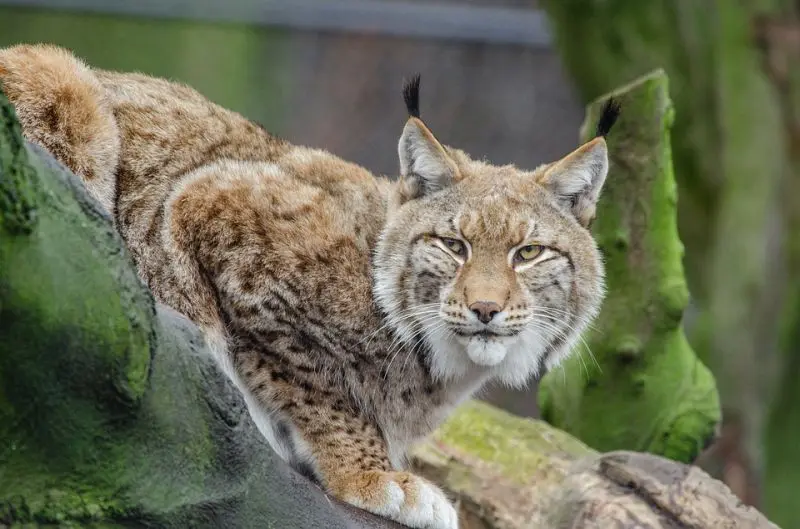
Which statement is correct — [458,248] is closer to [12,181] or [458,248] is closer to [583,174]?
[583,174]

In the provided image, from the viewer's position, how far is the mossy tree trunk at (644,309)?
525 cm

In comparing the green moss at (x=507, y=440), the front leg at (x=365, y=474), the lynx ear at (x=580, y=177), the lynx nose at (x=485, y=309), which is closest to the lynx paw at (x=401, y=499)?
the front leg at (x=365, y=474)

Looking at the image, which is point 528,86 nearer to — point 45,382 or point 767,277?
point 767,277

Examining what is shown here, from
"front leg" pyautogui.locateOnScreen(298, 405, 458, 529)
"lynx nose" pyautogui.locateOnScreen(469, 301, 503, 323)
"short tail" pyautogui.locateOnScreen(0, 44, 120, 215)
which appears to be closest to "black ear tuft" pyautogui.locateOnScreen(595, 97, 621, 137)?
"lynx nose" pyautogui.locateOnScreen(469, 301, 503, 323)

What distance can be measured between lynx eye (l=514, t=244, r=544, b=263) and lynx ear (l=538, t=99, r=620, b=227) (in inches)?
11.3

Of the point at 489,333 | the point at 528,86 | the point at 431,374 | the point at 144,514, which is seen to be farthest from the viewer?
the point at 528,86

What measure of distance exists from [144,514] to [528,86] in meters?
8.76

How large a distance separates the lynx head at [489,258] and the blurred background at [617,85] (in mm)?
3636

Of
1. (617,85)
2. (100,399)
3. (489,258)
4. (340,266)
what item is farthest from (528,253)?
(617,85)

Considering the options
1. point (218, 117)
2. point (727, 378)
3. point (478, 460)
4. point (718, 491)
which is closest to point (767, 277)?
point (727, 378)

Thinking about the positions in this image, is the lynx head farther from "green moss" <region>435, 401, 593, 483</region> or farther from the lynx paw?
"green moss" <region>435, 401, 593, 483</region>

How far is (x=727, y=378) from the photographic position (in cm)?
792

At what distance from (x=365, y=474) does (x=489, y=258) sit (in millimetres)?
856

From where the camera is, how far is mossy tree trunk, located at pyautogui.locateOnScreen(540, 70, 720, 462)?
5.25 meters
